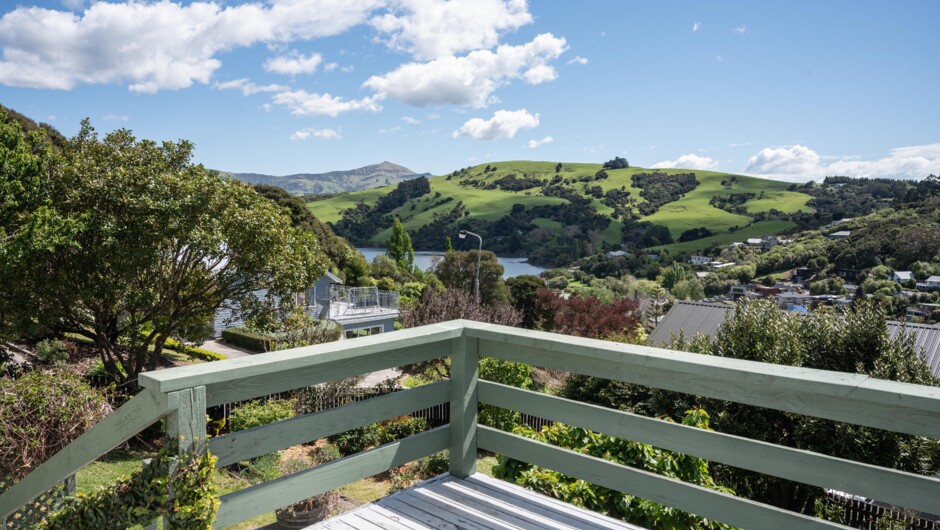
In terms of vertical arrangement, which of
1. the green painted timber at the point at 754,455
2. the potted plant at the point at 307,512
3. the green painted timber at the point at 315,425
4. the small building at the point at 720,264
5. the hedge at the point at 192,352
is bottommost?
the small building at the point at 720,264

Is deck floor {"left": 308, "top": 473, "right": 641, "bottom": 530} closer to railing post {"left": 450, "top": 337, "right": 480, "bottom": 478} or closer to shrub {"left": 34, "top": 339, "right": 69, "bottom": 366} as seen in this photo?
railing post {"left": 450, "top": 337, "right": 480, "bottom": 478}

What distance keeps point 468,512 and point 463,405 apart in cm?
53

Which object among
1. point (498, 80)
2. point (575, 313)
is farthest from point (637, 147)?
point (575, 313)

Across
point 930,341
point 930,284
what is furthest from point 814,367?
point 930,284

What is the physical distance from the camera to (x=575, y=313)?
88.8 ft

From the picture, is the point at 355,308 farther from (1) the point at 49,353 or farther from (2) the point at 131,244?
(2) the point at 131,244

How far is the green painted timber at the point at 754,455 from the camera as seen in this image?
1.85 metres

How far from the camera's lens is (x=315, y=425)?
7.75 feet

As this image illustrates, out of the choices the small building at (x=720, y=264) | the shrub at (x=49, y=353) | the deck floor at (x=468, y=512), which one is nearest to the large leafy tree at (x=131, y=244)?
the shrub at (x=49, y=353)

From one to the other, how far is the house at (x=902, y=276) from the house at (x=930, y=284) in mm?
1786

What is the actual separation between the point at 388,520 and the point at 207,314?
13966mm

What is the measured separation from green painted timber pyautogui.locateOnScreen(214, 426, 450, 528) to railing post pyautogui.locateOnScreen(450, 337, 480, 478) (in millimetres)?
77

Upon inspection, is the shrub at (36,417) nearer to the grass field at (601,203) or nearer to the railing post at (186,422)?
the railing post at (186,422)

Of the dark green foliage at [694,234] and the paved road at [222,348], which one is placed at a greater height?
the dark green foliage at [694,234]
